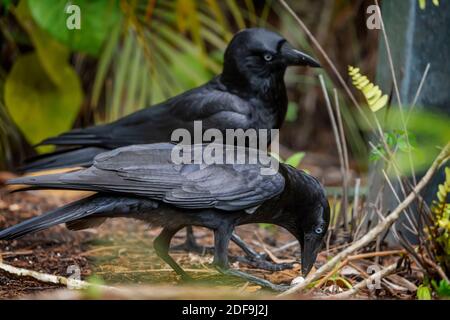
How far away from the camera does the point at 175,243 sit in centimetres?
427

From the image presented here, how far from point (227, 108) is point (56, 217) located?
4.45 ft

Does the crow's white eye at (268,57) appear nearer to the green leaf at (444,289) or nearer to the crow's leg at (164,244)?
the crow's leg at (164,244)

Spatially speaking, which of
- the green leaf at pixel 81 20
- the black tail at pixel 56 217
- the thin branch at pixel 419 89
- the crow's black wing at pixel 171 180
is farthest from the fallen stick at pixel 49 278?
the green leaf at pixel 81 20

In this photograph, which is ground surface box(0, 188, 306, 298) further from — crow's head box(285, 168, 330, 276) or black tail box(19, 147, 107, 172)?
black tail box(19, 147, 107, 172)

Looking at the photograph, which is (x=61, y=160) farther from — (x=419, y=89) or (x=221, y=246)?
(x=419, y=89)

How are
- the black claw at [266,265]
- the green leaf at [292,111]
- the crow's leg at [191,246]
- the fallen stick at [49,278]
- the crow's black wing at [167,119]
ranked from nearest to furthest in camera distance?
the fallen stick at [49,278]
the black claw at [266,265]
the crow's leg at [191,246]
the crow's black wing at [167,119]
the green leaf at [292,111]

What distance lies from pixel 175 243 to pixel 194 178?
3.60 feet

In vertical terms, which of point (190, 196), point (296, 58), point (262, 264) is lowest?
point (262, 264)

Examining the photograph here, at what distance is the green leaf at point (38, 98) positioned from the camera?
523cm

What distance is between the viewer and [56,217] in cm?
309

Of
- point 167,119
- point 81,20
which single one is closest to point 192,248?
point 167,119

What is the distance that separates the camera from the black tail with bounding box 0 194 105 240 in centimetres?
306
